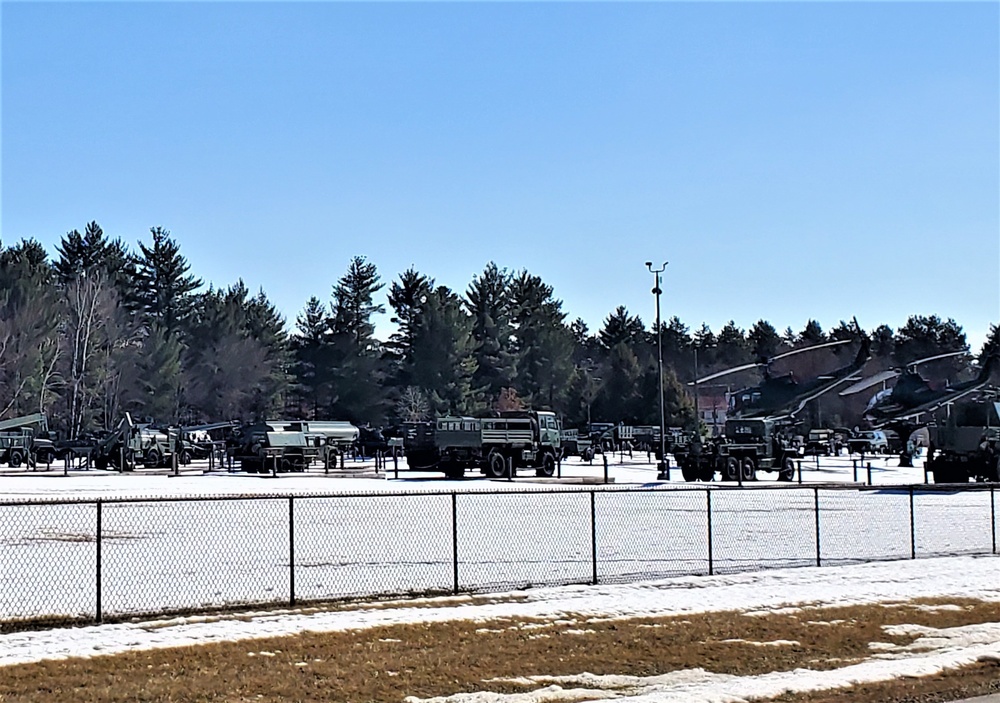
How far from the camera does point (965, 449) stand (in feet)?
141

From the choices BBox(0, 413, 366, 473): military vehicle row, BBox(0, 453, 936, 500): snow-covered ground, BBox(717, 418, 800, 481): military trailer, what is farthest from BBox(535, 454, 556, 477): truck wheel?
BBox(0, 413, 366, 473): military vehicle row

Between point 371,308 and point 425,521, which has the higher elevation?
point 371,308

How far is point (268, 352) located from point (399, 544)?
90212 mm

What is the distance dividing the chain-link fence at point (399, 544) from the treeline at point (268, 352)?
58607mm

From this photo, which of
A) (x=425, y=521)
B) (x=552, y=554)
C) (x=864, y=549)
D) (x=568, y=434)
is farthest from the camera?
(x=568, y=434)

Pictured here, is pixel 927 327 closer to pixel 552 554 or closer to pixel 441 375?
pixel 441 375

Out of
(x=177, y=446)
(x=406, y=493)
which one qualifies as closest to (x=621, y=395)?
(x=177, y=446)

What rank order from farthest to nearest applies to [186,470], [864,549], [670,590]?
[186,470]
[864,549]
[670,590]

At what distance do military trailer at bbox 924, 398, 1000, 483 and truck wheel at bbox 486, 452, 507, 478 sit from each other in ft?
50.4

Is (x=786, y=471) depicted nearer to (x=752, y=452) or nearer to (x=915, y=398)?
(x=752, y=452)

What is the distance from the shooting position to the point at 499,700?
33.1 feet

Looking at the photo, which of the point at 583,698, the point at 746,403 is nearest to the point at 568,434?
the point at 746,403

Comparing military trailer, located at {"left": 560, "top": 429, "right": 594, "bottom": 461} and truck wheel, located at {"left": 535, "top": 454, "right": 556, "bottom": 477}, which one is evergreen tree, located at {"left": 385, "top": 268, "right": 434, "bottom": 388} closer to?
military trailer, located at {"left": 560, "top": 429, "right": 594, "bottom": 461}

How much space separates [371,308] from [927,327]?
8644 centimetres
